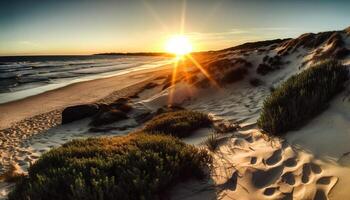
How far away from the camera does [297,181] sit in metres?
4.28

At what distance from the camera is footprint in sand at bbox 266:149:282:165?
505 centimetres

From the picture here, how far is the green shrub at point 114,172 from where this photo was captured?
3941 mm

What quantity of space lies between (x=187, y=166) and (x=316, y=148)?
216 centimetres

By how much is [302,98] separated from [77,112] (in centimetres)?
1120

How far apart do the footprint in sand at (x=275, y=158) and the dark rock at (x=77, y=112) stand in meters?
11.3

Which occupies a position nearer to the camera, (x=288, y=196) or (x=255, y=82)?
(x=288, y=196)

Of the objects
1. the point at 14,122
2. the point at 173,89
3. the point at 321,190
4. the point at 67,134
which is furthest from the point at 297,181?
the point at 14,122

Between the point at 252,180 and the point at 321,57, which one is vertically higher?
the point at 321,57

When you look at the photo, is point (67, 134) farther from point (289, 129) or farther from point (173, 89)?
point (289, 129)

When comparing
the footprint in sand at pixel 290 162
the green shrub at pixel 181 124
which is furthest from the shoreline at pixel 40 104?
the footprint in sand at pixel 290 162

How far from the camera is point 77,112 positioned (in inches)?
585

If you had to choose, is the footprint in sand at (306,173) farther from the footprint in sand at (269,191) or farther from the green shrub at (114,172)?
the green shrub at (114,172)

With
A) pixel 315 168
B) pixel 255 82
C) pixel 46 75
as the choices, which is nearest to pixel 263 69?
pixel 255 82

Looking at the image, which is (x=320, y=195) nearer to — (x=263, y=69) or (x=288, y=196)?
(x=288, y=196)
